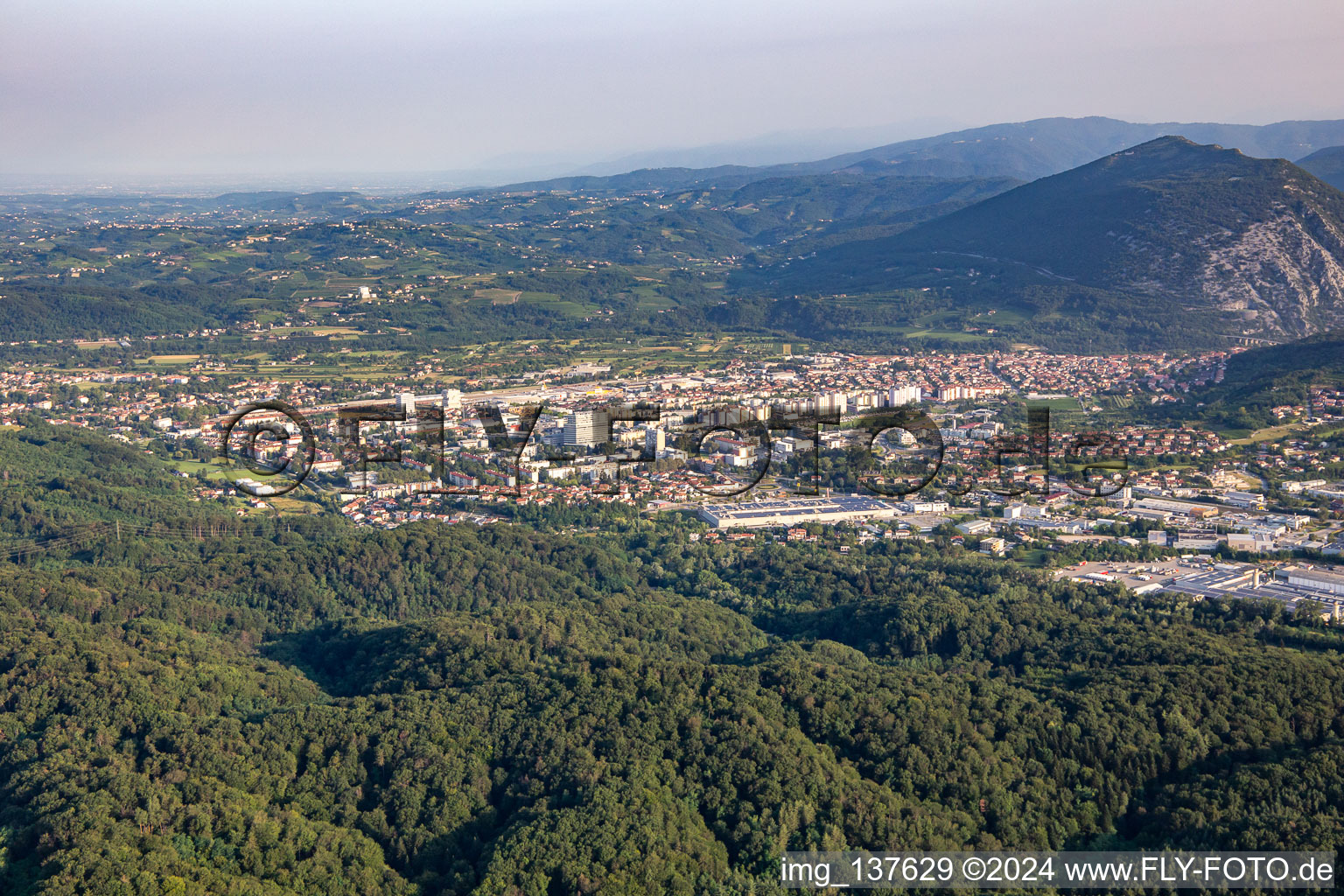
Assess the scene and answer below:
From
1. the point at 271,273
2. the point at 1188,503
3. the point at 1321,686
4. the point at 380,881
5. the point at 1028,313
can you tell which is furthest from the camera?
the point at 271,273

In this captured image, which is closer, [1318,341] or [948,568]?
[948,568]

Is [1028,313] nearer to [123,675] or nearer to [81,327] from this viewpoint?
[81,327]

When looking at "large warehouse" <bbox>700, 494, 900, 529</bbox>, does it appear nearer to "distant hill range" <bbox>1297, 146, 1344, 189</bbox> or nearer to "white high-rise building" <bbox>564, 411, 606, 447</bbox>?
"white high-rise building" <bbox>564, 411, 606, 447</bbox>

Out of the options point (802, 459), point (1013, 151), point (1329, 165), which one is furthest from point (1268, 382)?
point (1013, 151)

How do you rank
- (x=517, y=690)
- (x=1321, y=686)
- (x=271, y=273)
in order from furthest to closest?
(x=271, y=273) < (x=517, y=690) < (x=1321, y=686)

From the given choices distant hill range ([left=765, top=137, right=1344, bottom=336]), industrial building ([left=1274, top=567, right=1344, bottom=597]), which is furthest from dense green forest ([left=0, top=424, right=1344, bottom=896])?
distant hill range ([left=765, top=137, right=1344, bottom=336])

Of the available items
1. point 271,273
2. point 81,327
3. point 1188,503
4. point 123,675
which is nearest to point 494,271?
point 271,273
